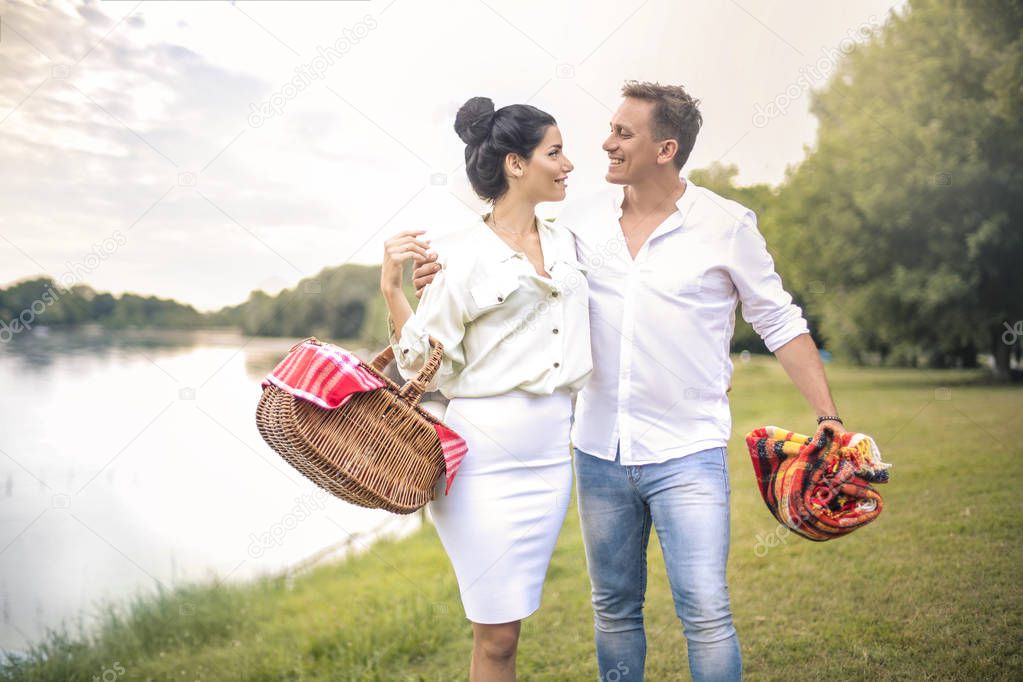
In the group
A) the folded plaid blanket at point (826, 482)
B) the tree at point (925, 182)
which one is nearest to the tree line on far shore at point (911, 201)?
the tree at point (925, 182)

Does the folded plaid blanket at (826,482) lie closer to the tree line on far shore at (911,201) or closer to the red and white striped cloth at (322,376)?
the red and white striped cloth at (322,376)

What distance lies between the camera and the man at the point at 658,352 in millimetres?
2232

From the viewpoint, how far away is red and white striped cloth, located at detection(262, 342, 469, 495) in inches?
71.1

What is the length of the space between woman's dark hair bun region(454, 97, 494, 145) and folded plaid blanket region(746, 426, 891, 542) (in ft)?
3.41

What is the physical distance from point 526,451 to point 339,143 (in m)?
6.26

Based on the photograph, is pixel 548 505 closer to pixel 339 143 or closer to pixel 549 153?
pixel 549 153

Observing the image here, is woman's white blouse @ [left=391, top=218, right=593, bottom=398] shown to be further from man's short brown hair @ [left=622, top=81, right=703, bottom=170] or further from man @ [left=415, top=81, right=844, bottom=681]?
man's short brown hair @ [left=622, top=81, right=703, bottom=170]

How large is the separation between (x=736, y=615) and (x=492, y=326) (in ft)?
7.65

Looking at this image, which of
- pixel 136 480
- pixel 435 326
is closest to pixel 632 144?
pixel 435 326

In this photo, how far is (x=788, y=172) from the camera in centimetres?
1537

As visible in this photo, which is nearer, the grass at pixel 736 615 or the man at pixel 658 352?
the man at pixel 658 352

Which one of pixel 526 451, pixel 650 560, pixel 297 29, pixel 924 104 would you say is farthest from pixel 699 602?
pixel 924 104

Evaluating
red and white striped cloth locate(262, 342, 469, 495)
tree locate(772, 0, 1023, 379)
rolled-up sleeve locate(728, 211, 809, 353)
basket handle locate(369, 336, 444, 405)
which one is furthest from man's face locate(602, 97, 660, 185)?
tree locate(772, 0, 1023, 379)

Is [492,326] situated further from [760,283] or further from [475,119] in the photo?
[760,283]
